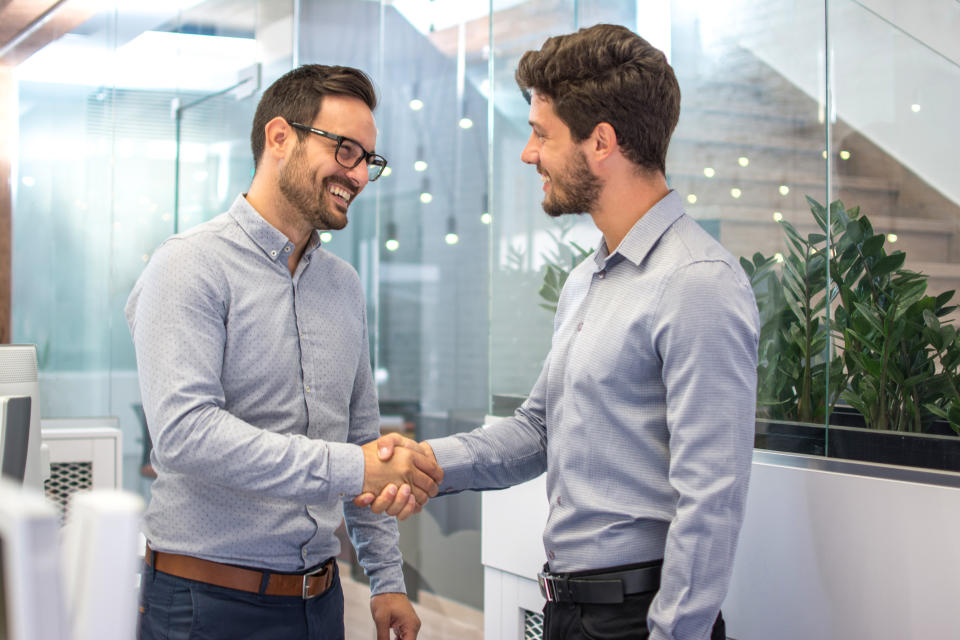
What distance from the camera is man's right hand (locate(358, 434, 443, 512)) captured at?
1637mm

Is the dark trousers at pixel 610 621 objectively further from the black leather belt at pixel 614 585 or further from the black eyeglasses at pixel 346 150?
the black eyeglasses at pixel 346 150

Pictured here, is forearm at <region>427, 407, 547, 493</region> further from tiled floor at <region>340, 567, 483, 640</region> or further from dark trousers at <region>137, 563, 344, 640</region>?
tiled floor at <region>340, 567, 483, 640</region>

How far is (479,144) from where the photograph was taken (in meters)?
4.50

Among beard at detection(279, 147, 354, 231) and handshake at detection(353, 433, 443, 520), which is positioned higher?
beard at detection(279, 147, 354, 231)

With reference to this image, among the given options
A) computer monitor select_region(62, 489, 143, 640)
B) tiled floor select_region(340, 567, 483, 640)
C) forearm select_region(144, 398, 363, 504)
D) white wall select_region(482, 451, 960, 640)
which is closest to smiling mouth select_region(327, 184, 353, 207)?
forearm select_region(144, 398, 363, 504)

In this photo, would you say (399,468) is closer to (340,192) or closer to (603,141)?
(340,192)

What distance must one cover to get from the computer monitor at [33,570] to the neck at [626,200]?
112 centimetres

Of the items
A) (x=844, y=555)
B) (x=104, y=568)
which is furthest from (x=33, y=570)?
(x=844, y=555)

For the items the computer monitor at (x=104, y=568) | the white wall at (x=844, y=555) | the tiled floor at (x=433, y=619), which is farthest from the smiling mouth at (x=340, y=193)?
the tiled floor at (x=433, y=619)

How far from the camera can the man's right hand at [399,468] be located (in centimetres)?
164

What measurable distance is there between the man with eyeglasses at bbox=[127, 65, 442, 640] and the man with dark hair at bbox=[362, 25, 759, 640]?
0.17 meters

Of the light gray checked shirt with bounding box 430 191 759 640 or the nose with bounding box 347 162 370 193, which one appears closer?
the light gray checked shirt with bounding box 430 191 759 640

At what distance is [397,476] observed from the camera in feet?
5.47

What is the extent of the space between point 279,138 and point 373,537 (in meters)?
0.86
